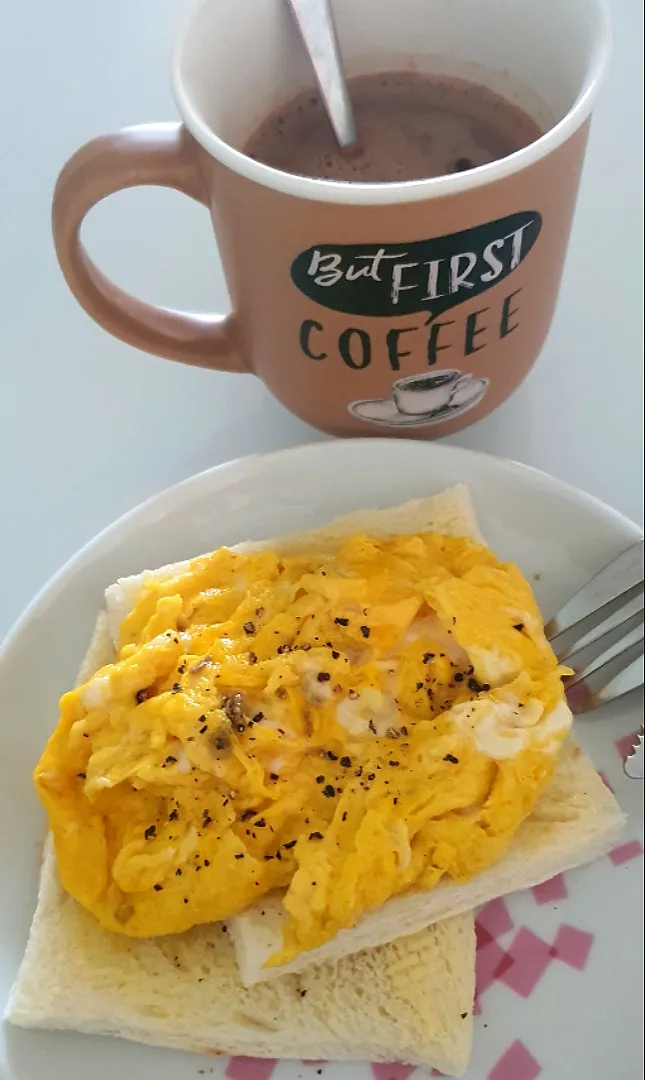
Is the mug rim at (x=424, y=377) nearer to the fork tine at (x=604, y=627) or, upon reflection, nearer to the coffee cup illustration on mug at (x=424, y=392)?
the coffee cup illustration on mug at (x=424, y=392)

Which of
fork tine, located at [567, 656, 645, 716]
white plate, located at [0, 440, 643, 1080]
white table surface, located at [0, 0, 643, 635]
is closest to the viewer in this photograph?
white plate, located at [0, 440, 643, 1080]

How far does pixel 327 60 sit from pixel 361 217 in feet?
0.79

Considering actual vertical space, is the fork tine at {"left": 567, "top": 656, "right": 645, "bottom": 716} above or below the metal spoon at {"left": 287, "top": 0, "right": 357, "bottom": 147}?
below

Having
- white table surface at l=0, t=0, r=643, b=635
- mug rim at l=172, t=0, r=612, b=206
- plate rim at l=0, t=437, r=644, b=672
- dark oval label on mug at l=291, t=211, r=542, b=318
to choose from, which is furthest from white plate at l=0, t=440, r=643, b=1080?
mug rim at l=172, t=0, r=612, b=206

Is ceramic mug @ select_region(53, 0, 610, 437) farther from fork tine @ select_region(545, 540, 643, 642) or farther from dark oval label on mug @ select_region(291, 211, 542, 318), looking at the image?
fork tine @ select_region(545, 540, 643, 642)

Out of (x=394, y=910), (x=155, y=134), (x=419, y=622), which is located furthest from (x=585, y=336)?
(x=394, y=910)

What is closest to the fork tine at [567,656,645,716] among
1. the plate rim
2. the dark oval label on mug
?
Result: the plate rim

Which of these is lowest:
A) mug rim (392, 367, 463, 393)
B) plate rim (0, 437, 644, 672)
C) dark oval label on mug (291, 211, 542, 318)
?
plate rim (0, 437, 644, 672)

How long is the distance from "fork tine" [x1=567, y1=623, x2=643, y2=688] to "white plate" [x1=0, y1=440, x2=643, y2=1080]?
0.05 m

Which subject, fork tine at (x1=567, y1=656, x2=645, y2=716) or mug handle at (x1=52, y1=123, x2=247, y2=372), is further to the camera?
fork tine at (x1=567, y1=656, x2=645, y2=716)

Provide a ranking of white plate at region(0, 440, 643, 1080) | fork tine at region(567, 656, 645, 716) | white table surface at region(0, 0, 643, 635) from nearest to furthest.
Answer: white plate at region(0, 440, 643, 1080) → fork tine at region(567, 656, 645, 716) → white table surface at region(0, 0, 643, 635)

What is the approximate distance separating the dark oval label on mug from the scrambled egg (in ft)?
0.87

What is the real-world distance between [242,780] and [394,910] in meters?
0.18

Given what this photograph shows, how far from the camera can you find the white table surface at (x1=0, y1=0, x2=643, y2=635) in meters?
1.13
